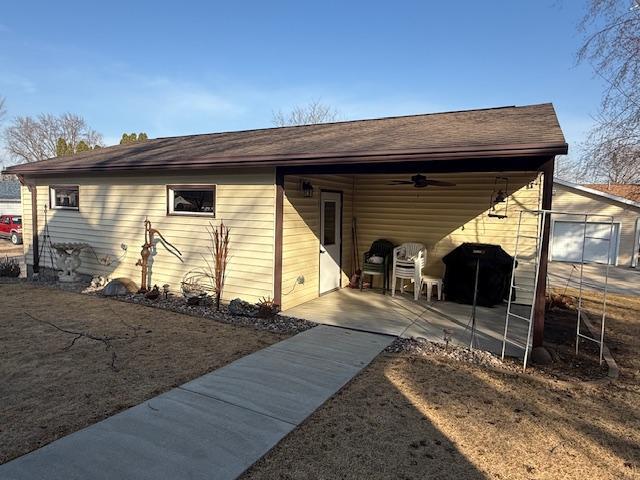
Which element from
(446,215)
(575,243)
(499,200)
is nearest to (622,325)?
(499,200)

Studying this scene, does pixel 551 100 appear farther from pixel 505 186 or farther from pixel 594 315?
pixel 594 315

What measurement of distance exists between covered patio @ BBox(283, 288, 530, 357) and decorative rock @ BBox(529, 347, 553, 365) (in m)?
0.23

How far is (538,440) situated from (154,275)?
→ 6.76 metres

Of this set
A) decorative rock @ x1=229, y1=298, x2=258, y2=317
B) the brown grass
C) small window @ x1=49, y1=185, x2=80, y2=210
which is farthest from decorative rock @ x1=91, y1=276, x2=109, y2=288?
the brown grass

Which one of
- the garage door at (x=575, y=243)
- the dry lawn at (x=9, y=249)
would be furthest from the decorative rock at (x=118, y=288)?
the garage door at (x=575, y=243)

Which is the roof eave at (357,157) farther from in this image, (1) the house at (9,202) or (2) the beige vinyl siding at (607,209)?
(1) the house at (9,202)

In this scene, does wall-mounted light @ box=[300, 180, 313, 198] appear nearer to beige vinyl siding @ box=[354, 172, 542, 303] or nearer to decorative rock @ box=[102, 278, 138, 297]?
beige vinyl siding @ box=[354, 172, 542, 303]

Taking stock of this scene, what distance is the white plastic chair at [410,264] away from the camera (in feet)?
24.3

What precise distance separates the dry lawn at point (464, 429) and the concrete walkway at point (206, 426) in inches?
7.0

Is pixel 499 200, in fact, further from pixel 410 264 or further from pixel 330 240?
pixel 330 240

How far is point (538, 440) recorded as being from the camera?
2982mm

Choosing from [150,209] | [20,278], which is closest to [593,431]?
[150,209]

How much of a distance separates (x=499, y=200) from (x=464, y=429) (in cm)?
491

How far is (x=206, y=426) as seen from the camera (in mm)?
2990
